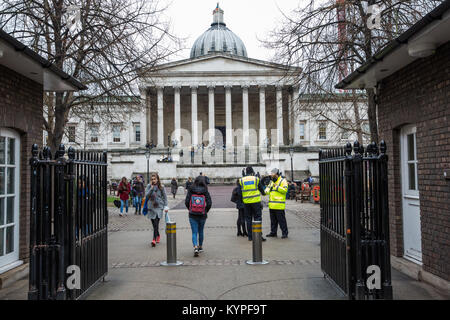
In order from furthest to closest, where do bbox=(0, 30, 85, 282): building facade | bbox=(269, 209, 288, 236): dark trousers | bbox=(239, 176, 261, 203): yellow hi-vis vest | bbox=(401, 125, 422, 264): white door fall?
1. bbox=(269, 209, 288, 236): dark trousers
2. bbox=(239, 176, 261, 203): yellow hi-vis vest
3. bbox=(401, 125, 422, 264): white door
4. bbox=(0, 30, 85, 282): building facade

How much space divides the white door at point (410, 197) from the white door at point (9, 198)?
7075mm

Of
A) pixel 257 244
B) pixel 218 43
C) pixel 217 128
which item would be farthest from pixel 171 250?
pixel 218 43

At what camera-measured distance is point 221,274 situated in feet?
23.2

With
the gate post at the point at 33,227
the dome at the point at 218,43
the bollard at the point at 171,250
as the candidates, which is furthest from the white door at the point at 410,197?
the dome at the point at 218,43

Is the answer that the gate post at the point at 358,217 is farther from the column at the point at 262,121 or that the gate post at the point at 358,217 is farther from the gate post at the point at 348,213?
the column at the point at 262,121

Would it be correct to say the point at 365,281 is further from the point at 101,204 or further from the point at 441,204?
the point at 101,204

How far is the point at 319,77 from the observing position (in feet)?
40.8

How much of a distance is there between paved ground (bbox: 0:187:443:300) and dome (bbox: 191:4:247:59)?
56.3 m

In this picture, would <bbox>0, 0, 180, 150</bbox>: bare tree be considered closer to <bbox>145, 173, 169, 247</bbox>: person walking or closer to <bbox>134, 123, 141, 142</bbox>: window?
<bbox>145, 173, 169, 247</bbox>: person walking

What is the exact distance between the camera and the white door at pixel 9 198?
6781 millimetres

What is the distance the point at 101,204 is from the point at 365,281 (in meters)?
3.98

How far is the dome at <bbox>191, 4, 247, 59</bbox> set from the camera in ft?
212

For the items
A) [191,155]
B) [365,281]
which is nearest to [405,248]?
[365,281]

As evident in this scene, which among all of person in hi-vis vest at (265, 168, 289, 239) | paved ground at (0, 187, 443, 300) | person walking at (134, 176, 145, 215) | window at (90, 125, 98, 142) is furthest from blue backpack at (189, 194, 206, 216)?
person walking at (134, 176, 145, 215)
